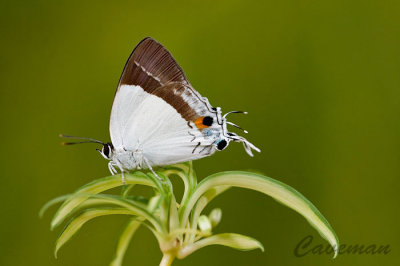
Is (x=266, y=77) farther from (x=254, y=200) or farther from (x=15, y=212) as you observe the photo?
(x=15, y=212)

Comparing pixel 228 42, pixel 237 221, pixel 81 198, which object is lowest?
pixel 237 221

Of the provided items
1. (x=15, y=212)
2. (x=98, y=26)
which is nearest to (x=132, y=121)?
(x=15, y=212)

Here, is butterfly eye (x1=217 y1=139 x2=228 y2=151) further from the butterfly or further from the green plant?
the green plant

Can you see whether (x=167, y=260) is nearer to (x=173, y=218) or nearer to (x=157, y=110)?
(x=173, y=218)

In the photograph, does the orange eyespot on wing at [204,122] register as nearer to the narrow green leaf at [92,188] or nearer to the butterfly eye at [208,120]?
the butterfly eye at [208,120]

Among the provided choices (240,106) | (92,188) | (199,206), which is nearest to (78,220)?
(92,188)

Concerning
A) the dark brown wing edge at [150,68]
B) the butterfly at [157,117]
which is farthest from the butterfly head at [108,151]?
the dark brown wing edge at [150,68]

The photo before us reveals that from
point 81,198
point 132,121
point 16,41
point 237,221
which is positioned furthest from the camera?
point 16,41
